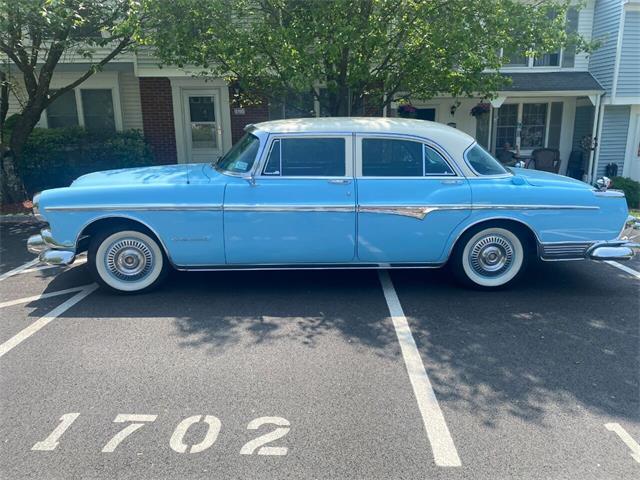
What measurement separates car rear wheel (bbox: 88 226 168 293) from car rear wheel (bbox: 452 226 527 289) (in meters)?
3.13

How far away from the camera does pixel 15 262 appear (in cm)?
664

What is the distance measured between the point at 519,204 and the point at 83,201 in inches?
172

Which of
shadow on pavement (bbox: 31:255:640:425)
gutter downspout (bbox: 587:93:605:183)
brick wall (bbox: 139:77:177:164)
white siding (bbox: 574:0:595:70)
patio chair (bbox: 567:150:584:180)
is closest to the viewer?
shadow on pavement (bbox: 31:255:640:425)

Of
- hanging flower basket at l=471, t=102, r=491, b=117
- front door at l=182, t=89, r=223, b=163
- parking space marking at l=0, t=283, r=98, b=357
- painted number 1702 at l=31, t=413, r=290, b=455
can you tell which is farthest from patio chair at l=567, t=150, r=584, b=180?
painted number 1702 at l=31, t=413, r=290, b=455

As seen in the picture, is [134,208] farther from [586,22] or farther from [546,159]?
[586,22]

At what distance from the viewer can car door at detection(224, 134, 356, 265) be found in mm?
5117

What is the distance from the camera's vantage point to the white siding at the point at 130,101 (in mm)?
13141

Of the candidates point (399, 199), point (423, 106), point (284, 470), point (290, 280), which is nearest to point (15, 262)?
point (290, 280)

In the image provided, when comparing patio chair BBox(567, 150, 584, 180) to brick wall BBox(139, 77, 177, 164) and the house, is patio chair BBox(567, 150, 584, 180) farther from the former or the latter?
brick wall BBox(139, 77, 177, 164)

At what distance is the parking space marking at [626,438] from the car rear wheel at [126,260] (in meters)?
4.13

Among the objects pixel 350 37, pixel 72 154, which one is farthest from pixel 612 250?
pixel 72 154

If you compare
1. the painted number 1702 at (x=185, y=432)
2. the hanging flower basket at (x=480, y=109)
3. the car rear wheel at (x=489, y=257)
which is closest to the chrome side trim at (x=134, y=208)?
the painted number 1702 at (x=185, y=432)

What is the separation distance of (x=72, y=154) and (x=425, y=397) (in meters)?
11.3

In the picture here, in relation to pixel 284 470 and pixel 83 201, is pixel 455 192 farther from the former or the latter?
pixel 83 201
